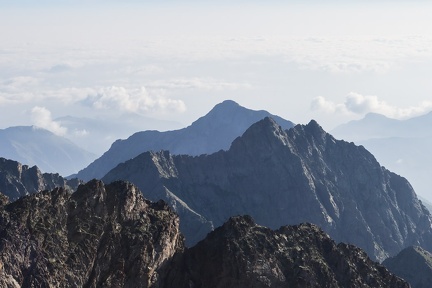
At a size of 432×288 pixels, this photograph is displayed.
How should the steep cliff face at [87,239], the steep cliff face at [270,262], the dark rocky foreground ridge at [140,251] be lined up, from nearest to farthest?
the steep cliff face at [87,239] < the dark rocky foreground ridge at [140,251] < the steep cliff face at [270,262]

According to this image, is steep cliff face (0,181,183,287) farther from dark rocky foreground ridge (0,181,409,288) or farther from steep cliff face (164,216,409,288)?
steep cliff face (164,216,409,288)

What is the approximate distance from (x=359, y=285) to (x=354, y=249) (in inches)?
454

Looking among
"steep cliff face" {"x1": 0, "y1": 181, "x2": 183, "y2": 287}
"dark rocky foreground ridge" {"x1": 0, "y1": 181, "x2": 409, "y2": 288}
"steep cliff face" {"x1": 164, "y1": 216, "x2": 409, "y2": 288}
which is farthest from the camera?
"steep cliff face" {"x1": 164, "y1": 216, "x2": 409, "y2": 288}

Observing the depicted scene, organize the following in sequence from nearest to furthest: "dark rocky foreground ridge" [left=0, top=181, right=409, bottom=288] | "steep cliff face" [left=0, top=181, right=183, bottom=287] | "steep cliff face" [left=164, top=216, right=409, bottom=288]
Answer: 1. "steep cliff face" [left=0, top=181, right=183, bottom=287]
2. "dark rocky foreground ridge" [left=0, top=181, right=409, bottom=288]
3. "steep cliff face" [left=164, top=216, right=409, bottom=288]

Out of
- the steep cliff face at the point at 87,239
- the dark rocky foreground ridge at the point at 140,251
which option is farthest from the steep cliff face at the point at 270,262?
the steep cliff face at the point at 87,239

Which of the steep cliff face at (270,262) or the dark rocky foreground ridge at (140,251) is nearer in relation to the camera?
the dark rocky foreground ridge at (140,251)

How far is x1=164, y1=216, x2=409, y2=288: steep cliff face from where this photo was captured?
142m

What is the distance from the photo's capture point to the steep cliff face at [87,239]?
126 metres

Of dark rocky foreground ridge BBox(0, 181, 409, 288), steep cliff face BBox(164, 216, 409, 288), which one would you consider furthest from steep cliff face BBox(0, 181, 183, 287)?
steep cliff face BBox(164, 216, 409, 288)

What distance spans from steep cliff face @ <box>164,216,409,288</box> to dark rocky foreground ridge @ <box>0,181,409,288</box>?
5.5 inches

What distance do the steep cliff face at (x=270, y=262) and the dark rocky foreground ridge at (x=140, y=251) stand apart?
0.46 feet

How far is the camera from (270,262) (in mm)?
143750

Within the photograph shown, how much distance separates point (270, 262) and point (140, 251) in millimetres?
18930

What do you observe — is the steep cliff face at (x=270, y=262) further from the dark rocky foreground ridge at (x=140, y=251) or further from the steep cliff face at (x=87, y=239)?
the steep cliff face at (x=87, y=239)
